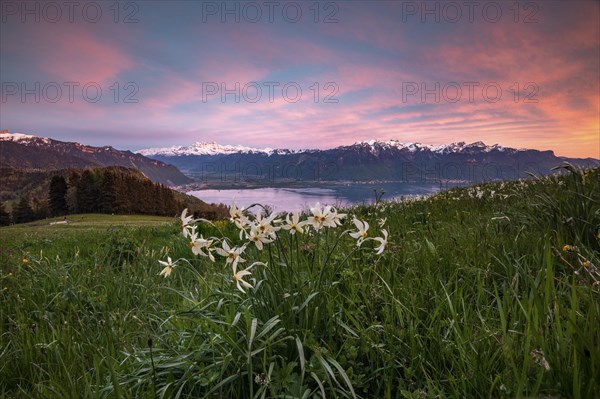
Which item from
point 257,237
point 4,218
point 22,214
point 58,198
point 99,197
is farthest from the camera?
point 22,214

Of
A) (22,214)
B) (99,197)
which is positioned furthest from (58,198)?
(99,197)

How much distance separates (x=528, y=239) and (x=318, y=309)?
256cm

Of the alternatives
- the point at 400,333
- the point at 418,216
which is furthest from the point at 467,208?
the point at 400,333

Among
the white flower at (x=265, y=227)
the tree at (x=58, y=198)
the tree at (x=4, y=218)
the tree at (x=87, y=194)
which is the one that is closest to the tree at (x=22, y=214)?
the tree at (x=4, y=218)

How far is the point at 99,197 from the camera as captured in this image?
300 feet

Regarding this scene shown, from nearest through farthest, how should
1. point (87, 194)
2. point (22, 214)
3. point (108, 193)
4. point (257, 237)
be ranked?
1. point (257, 237)
2. point (108, 193)
3. point (87, 194)
4. point (22, 214)

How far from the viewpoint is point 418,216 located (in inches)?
270

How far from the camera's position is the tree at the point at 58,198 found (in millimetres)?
Result: 94188

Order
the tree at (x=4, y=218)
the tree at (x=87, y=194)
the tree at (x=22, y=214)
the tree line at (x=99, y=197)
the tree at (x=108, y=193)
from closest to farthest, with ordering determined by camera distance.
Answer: the tree at (x=108, y=193)
the tree line at (x=99, y=197)
the tree at (x=87, y=194)
the tree at (x=4, y=218)
the tree at (x=22, y=214)

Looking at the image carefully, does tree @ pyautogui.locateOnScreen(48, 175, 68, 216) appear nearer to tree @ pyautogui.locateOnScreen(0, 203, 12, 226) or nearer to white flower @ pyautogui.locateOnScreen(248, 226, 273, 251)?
tree @ pyautogui.locateOnScreen(0, 203, 12, 226)

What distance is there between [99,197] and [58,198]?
14092mm

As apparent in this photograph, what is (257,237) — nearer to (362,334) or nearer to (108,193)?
(362,334)

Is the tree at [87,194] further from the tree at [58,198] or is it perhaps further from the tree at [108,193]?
the tree at [58,198]

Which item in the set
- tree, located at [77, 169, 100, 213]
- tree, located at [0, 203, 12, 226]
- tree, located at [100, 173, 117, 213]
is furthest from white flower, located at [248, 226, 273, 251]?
tree, located at [0, 203, 12, 226]
